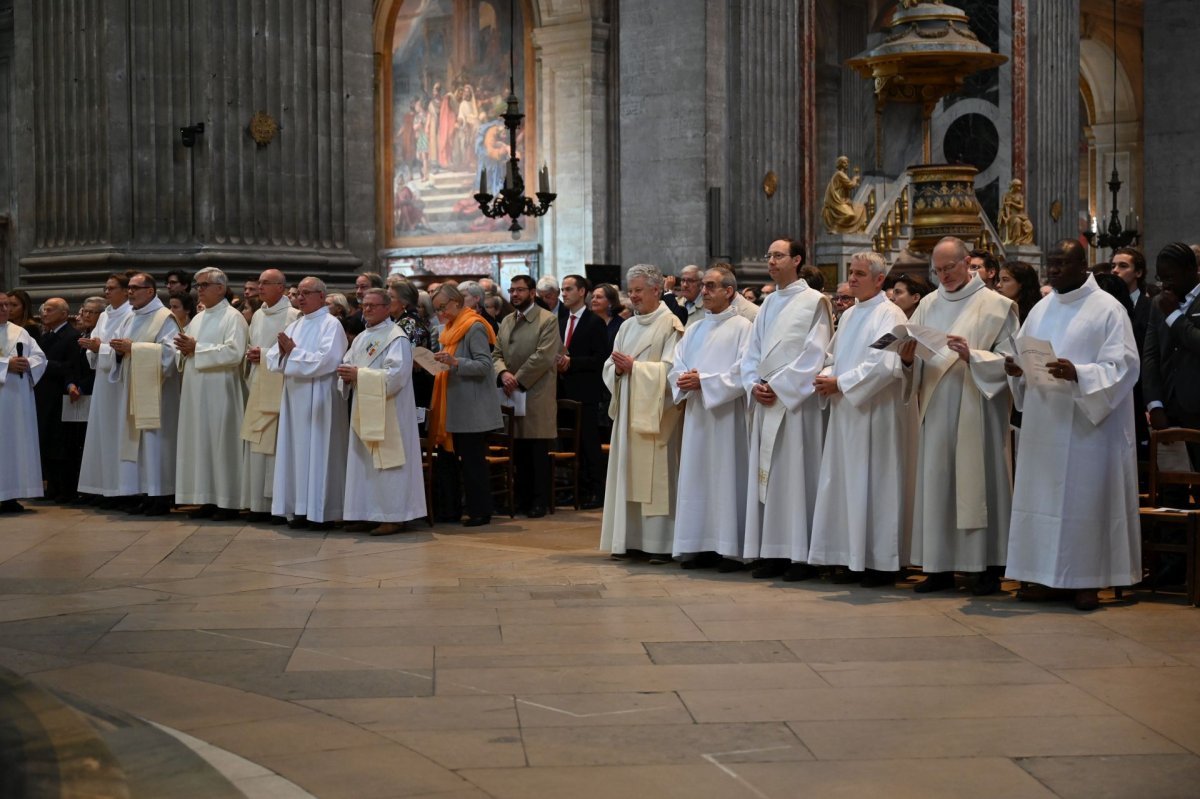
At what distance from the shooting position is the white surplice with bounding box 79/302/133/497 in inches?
465

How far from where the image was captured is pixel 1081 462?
7.76 meters

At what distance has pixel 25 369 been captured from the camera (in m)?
11.9

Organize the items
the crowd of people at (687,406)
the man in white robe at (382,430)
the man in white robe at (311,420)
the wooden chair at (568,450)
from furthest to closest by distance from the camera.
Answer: the wooden chair at (568,450) < the man in white robe at (311,420) < the man in white robe at (382,430) < the crowd of people at (687,406)

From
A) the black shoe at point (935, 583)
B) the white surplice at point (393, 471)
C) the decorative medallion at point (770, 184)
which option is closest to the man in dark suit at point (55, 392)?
the white surplice at point (393, 471)

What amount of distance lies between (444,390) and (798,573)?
330 cm

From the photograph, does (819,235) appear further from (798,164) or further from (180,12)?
(180,12)

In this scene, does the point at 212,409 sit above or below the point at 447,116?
below

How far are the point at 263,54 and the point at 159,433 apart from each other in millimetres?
3442

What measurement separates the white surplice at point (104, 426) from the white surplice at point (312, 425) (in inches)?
61.9

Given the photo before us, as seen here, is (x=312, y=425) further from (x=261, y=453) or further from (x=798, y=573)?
(x=798, y=573)

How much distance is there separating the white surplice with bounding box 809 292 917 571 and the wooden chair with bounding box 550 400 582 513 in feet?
12.4

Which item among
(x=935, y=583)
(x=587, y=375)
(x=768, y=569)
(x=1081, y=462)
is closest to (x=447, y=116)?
(x=587, y=375)

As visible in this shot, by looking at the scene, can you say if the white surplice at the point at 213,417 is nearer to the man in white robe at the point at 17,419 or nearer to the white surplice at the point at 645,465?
the man in white robe at the point at 17,419

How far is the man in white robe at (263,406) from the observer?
436 inches
